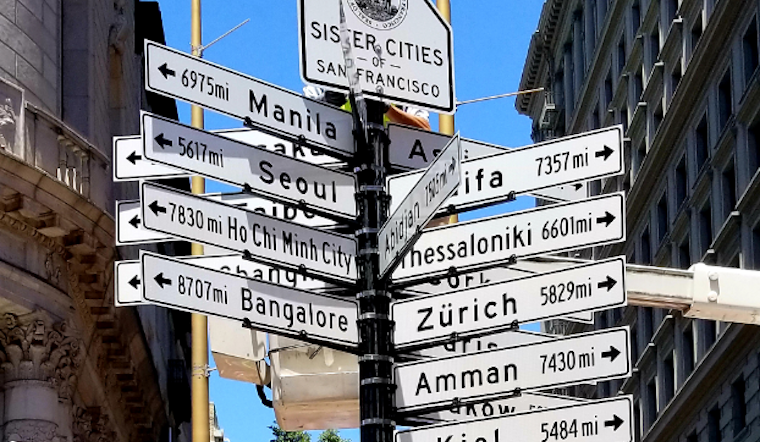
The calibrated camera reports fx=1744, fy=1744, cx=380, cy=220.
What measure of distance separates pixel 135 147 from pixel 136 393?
16.8 metres

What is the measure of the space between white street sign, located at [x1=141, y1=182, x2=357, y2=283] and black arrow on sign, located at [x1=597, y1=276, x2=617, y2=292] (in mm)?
1314

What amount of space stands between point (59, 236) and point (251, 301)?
12128 mm

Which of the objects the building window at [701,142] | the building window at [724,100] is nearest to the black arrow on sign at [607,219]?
the building window at [724,100]

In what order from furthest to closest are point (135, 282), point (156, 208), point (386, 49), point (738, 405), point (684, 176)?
1. point (684, 176)
2. point (738, 405)
3. point (135, 282)
4. point (386, 49)
5. point (156, 208)

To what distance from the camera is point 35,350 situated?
67.5ft

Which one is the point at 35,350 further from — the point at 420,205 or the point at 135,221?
the point at 420,205

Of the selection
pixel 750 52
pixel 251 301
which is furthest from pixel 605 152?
pixel 750 52

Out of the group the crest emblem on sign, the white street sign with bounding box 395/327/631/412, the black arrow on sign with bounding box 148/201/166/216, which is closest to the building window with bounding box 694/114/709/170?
the crest emblem on sign

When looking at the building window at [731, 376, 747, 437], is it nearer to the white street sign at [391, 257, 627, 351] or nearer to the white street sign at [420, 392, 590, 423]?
the white street sign at [420, 392, 590, 423]

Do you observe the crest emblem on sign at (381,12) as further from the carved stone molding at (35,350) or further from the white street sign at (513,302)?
the carved stone molding at (35,350)

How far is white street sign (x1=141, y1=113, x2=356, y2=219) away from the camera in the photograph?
352 inches

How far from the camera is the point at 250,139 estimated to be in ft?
34.3

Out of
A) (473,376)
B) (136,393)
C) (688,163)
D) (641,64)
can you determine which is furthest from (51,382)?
(641,64)

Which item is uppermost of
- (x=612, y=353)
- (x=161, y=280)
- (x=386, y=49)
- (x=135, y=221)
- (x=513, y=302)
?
(x=386, y=49)
